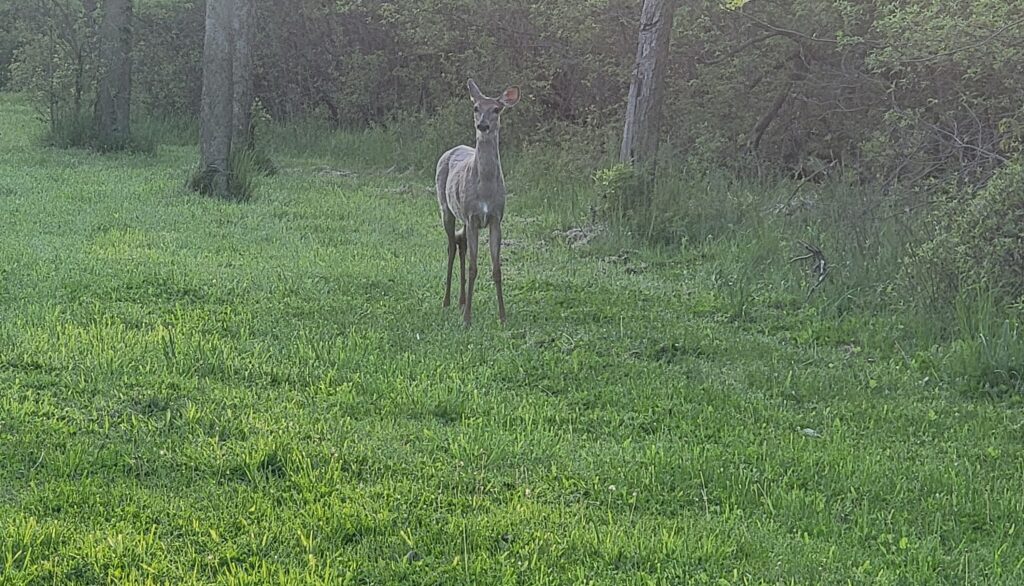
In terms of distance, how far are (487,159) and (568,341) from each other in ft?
4.94

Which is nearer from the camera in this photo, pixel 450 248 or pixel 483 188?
pixel 483 188

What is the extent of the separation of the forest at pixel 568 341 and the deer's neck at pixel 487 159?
1.6 inches

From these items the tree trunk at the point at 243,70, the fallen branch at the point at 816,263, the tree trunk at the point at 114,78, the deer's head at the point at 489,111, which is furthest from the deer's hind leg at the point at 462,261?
the tree trunk at the point at 114,78

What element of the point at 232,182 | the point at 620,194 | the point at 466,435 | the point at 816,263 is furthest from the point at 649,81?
the point at 466,435

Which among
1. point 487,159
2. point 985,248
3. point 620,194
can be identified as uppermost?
point 487,159

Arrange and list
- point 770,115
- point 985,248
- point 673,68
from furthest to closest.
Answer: point 673,68 → point 770,115 → point 985,248

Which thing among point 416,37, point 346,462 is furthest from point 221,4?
point 346,462

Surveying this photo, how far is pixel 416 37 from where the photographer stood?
19.5 metres

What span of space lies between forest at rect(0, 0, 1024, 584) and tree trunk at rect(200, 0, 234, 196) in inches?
1.5

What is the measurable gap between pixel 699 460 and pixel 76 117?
1452cm

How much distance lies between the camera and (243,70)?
14.2 meters

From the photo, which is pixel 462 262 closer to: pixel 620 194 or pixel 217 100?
pixel 620 194

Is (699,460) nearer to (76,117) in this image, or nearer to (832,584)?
(832,584)

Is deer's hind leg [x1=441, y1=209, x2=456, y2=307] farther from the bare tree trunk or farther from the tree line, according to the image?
the bare tree trunk
